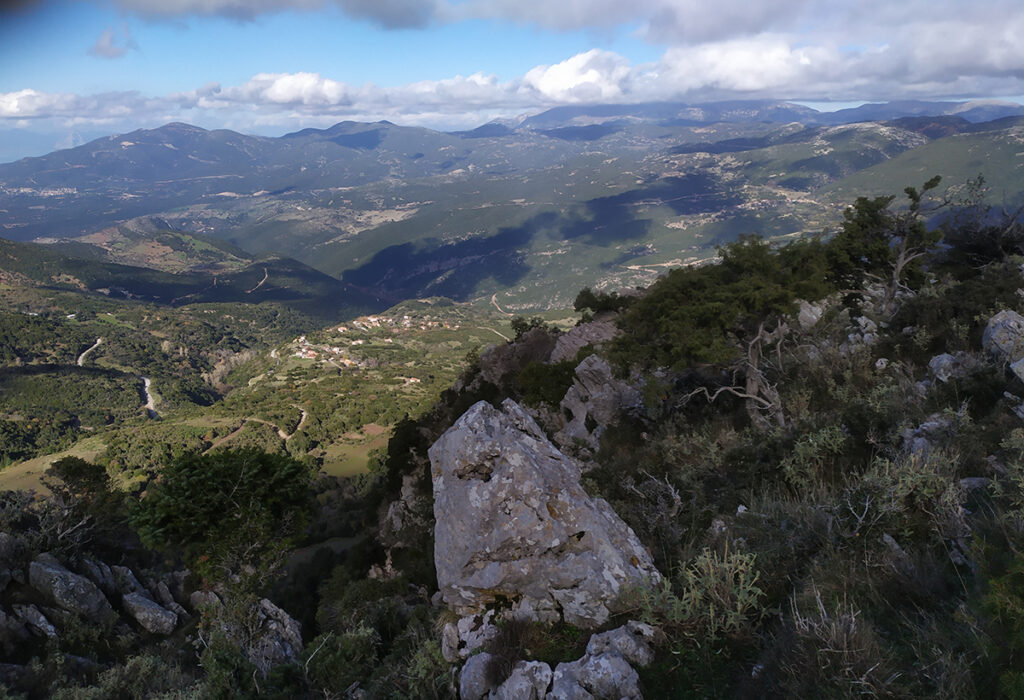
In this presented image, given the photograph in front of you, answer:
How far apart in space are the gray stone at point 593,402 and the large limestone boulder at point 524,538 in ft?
42.7

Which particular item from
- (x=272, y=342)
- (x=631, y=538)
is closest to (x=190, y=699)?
(x=631, y=538)

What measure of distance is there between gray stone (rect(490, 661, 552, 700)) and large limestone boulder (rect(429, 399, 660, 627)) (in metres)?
1.07

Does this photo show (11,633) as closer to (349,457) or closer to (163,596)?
(163,596)

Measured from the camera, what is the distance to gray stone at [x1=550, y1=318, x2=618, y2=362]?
2795 cm

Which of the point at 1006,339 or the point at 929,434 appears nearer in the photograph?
the point at 929,434

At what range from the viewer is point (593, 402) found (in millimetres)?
21609

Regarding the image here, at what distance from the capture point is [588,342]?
91.4ft

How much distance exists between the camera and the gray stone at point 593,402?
801 inches

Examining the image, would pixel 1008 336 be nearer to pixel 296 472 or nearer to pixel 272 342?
pixel 296 472

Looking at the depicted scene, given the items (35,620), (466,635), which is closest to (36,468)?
(35,620)

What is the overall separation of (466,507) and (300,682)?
Answer: 10.1ft

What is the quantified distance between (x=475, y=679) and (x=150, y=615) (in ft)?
48.9

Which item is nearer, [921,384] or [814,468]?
[814,468]

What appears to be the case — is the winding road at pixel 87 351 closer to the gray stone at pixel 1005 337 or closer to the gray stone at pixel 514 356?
the gray stone at pixel 514 356
